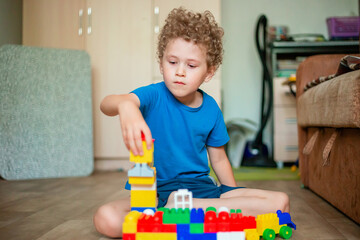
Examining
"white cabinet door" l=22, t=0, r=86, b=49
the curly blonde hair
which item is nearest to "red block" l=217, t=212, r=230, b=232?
the curly blonde hair

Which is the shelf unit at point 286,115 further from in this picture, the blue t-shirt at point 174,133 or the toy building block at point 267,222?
the toy building block at point 267,222

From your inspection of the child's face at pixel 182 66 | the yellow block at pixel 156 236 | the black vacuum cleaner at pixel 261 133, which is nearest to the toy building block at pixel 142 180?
the yellow block at pixel 156 236

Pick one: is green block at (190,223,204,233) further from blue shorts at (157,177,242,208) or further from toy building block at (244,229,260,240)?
blue shorts at (157,177,242,208)

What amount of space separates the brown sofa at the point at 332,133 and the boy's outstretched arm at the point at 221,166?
0.98ft

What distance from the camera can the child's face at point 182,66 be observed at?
0.88 metres

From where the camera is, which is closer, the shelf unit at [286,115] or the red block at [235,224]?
the red block at [235,224]

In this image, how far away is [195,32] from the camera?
0.92m

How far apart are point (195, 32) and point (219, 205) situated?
50 cm

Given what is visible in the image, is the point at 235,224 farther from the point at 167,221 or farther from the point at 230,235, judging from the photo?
the point at 167,221

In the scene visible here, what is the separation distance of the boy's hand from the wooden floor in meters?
0.31

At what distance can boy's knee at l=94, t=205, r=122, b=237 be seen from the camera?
76 centimetres

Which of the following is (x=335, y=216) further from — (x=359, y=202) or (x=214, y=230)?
(x=214, y=230)

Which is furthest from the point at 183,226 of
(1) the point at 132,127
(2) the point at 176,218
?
(1) the point at 132,127

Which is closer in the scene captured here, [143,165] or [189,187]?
[143,165]
